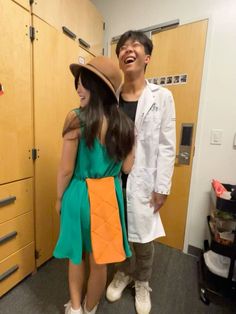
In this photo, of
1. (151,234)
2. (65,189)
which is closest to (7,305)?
(65,189)

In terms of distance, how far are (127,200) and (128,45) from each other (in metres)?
0.87

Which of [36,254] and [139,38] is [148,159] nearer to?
[139,38]

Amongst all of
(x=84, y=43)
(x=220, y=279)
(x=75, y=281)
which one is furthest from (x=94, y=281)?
(x=84, y=43)

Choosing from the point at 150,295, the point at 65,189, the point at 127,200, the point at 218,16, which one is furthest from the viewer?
the point at 218,16

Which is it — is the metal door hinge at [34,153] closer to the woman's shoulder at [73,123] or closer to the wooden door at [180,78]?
the woman's shoulder at [73,123]

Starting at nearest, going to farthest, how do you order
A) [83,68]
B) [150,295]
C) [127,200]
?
[83,68], [127,200], [150,295]

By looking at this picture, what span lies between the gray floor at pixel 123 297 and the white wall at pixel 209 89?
38 centimetres

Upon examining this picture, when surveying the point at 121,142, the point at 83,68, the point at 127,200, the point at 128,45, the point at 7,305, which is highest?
the point at 128,45

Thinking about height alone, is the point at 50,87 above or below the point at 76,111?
above

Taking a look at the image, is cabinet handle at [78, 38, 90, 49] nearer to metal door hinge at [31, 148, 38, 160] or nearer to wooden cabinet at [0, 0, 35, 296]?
wooden cabinet at [0, 0, 35, 296]

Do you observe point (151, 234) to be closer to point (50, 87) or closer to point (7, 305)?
point (7, 305)

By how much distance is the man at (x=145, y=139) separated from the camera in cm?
107

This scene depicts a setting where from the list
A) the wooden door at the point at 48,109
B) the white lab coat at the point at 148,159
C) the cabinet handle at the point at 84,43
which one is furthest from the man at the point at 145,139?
the cabinet handle at the point at 84,43

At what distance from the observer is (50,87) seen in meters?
1.37
